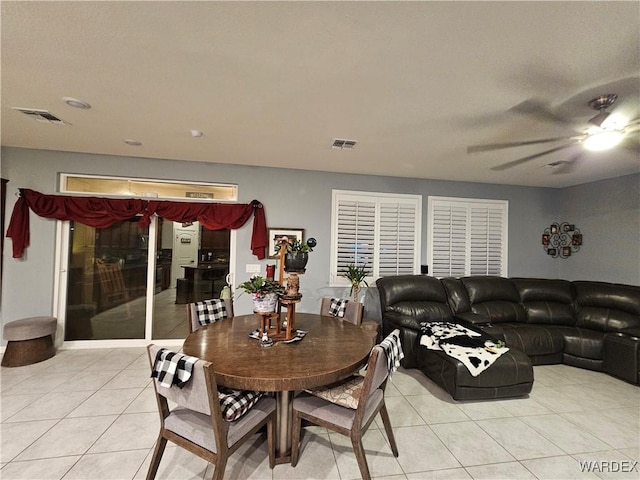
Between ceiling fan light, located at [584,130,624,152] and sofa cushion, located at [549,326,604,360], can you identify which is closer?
ceiling fan light, located at [584,130,624,152]

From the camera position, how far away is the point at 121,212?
377 centimetres

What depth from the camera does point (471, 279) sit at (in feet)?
14.2

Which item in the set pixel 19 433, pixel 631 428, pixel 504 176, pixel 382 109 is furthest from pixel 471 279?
pixel 19 433

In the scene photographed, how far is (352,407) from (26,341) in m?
4.03

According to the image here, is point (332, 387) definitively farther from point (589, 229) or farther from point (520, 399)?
point (589, 229)

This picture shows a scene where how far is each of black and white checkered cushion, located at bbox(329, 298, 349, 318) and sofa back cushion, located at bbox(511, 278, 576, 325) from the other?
3031 millimetres

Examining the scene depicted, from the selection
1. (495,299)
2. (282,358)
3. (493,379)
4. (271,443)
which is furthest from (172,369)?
(495,299)

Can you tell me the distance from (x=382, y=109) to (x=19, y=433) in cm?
395

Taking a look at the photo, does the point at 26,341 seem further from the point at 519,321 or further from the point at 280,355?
the point at 519,321

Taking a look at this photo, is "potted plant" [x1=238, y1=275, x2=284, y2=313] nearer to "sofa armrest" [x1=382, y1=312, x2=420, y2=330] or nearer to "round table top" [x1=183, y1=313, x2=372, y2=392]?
"round table top" [x1=183, y1=313, x2=372, y2=392]

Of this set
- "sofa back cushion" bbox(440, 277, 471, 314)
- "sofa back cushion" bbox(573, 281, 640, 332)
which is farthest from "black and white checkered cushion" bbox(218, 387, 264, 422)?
"sofa back cushion" bbox(573, 281, 640, 332)

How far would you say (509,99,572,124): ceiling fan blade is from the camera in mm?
2219

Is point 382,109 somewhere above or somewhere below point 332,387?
above

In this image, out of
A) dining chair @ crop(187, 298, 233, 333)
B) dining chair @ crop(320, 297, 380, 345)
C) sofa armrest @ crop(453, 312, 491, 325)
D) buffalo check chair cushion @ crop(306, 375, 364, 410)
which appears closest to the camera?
buffalo check chair cushion @ crop(306, 375, 364, 410)
